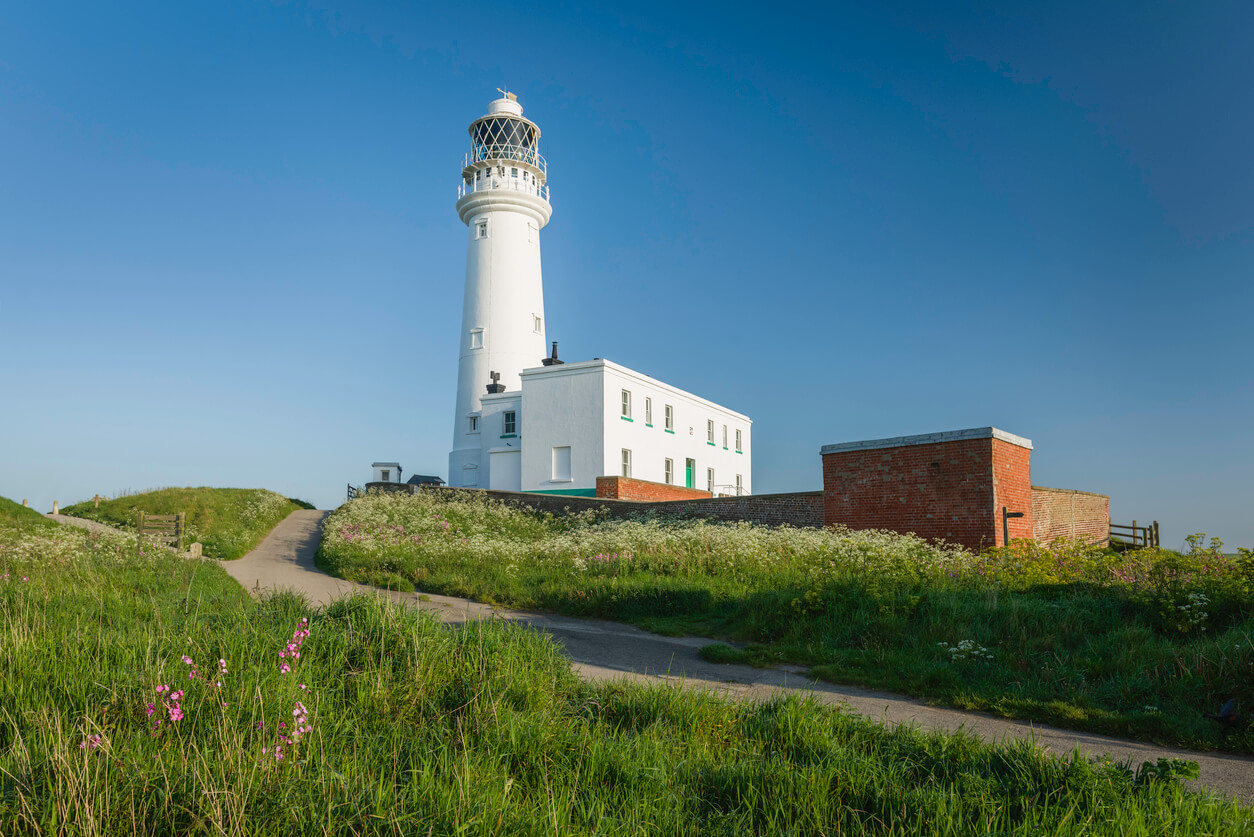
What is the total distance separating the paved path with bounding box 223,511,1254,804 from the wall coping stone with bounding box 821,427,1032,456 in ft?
27.6

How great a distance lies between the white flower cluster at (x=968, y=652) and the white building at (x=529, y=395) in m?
23.1

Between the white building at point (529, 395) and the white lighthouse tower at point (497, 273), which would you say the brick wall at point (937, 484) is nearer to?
the white building at point (529, 395)

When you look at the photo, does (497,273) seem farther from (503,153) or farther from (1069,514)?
(1069,514)

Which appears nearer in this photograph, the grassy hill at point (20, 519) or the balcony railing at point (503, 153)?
the grassy hill at point (20, 519)

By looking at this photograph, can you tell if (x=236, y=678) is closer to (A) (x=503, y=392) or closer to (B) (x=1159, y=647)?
(B) (x=1159, y=647)

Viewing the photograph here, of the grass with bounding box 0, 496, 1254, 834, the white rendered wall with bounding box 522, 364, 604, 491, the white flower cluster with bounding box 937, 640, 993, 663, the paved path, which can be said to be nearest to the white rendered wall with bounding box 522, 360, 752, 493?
the white rendered wall with bounding box 522, 364, 604, 491

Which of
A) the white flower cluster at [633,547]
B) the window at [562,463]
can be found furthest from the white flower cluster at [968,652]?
the window at [562,463]

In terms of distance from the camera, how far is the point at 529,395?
32.8m

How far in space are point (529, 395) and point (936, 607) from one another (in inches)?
994

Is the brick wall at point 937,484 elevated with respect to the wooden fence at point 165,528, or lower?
elevated

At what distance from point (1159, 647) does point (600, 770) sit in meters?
6.57

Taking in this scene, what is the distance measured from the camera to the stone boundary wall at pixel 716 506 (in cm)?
1884

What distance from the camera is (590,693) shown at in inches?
224

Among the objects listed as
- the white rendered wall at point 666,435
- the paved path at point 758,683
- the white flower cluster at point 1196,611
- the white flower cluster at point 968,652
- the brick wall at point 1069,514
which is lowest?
the paved path at point 758,683
